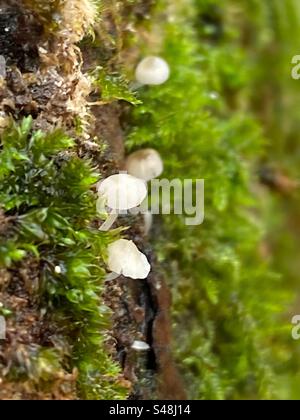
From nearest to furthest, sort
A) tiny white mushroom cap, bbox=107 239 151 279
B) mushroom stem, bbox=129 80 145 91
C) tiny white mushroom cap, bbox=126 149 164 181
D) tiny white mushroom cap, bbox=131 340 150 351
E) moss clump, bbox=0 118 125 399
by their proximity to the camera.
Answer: moss clump, bbox=0 118 125 399 < tiny white mushroom cap, bbox=107 239 151 279 < tiny white mushroom cap, bbox=131 340 150 351 < tiny white mushroom cap, bbox=126 149 164 181 < mushroom stem, bbox=129 80 145 91

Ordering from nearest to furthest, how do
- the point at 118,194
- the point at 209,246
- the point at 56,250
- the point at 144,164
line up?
the point at 56,250 → the point at 118,194 → the point at 144,164 → the point at 209,246

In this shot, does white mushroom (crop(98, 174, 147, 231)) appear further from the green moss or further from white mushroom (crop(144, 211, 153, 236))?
the green moss

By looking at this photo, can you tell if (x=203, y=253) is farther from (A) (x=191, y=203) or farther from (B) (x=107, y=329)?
(B) (x=107, y=329)

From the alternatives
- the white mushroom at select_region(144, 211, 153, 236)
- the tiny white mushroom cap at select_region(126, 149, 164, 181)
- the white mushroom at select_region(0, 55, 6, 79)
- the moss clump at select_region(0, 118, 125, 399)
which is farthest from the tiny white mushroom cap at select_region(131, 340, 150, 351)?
the white mushroom at select_region(0, 55, 6, 79)

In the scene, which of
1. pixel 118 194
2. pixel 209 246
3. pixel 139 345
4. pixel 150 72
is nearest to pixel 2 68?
pixel 118 194

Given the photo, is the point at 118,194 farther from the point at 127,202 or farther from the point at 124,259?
the point at 124,259

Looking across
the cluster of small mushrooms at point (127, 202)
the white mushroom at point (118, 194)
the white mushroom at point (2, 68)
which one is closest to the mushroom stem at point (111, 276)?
the cluster of small mushrooms at point (127, 202)
